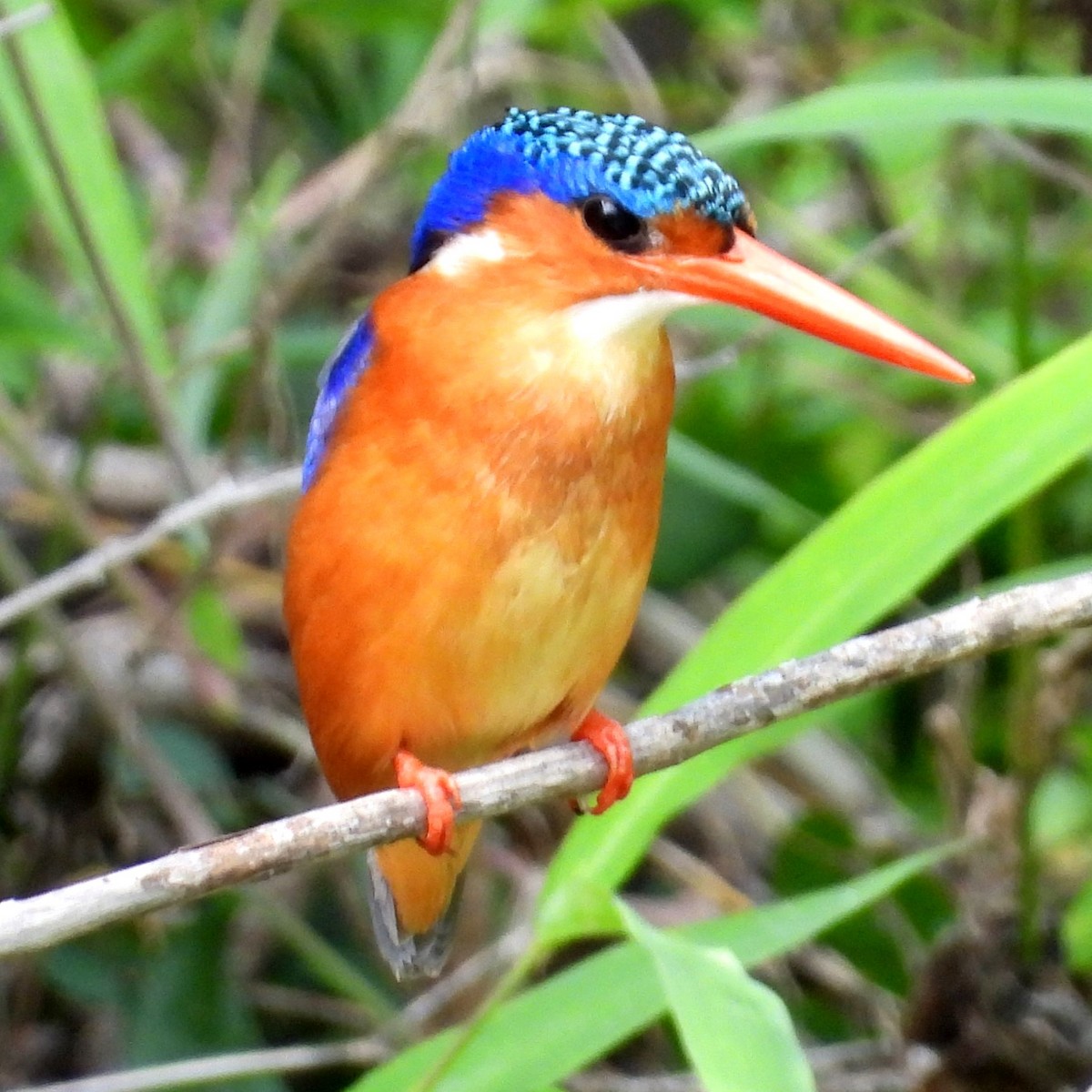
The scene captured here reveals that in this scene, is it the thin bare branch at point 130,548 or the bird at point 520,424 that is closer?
the bird at point 520,424

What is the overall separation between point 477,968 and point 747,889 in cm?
69

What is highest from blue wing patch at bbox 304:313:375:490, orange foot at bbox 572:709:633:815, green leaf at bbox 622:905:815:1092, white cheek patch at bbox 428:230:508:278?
white cheek patch at bbox 428:230:508:278

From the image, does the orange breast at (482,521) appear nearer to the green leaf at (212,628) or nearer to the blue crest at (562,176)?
the blue crest at (562,176)

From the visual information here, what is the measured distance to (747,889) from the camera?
3041 millimetres

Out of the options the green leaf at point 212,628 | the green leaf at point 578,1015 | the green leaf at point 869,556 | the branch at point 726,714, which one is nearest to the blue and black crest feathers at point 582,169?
the green leaf at point 869,556

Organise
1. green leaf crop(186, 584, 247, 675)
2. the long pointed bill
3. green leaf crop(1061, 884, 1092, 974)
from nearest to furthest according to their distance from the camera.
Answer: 1. the long pointed bill
2. green leaf crop(1061, 884, 1092, 974)
3. green leaf crop(186, 584, 247, 675)

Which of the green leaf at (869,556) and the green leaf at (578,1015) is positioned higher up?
the green leaf at (869,556)

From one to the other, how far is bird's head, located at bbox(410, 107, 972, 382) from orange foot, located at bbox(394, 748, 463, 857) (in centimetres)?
49

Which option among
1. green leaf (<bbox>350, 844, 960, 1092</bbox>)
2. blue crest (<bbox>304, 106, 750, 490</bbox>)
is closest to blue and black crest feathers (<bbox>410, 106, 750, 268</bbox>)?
blue crest (<bbox>304, 106, 750, 490</bbox>)

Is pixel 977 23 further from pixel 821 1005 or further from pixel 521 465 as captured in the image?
pixel 521 465

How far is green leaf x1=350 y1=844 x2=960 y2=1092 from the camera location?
1755 millimetres

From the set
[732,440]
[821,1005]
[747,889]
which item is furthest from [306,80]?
[821,1005]

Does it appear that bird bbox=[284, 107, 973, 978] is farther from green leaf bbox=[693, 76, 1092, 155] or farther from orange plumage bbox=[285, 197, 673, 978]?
green leaf bbox=[693, 76, 1092, 155]

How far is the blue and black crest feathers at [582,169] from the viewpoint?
175cm
